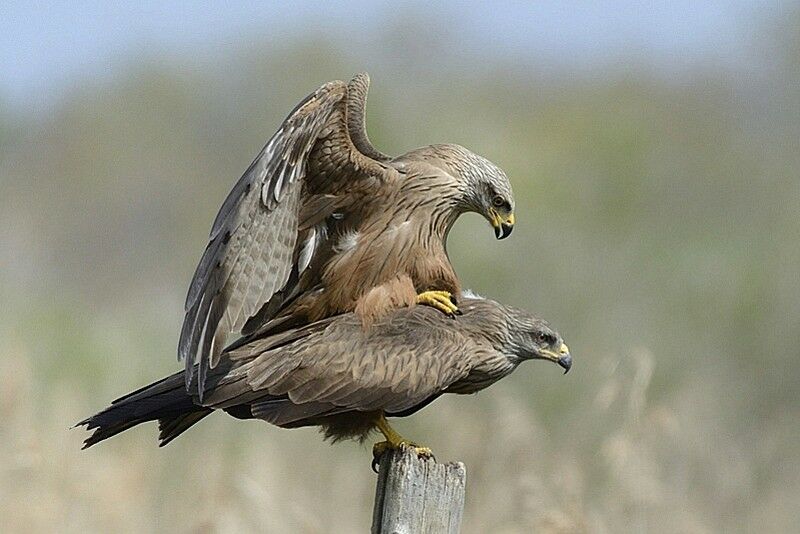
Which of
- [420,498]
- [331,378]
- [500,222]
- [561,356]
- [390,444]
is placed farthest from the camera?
[561,356]

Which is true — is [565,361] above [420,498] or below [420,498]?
above

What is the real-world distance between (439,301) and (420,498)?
2.60 feet

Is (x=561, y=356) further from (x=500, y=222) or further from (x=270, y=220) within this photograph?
(x=270, y=220)

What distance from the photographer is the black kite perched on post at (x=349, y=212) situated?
197 inches

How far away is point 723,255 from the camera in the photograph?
599 inches

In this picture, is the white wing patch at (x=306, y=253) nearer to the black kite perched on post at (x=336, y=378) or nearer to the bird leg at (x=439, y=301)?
the black kite perched on post at (x=336, y=378)

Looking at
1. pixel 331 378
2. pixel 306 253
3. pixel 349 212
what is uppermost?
pixel 349 212

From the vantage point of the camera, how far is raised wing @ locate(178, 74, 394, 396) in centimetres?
483

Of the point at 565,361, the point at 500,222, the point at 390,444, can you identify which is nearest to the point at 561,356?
the point at 565,361

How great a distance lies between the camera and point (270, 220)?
4984mm

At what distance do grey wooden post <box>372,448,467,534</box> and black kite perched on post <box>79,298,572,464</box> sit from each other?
124 millimetres

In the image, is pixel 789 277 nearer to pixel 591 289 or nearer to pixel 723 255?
pixel 723 255

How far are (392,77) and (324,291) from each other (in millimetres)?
18310

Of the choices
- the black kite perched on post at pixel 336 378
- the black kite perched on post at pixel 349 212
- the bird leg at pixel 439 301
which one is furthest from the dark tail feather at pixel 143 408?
the bird leg at pixel 439 301
